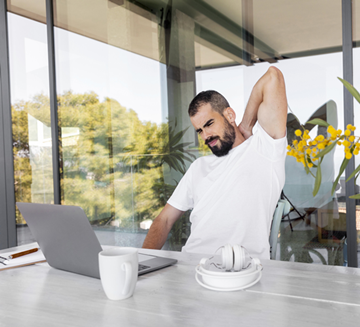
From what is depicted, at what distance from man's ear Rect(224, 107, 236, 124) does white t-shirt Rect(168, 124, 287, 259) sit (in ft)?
0.67

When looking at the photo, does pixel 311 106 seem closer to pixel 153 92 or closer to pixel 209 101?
pixel 209 101

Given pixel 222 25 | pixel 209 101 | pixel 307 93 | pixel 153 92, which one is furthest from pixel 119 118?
pixel 307 93

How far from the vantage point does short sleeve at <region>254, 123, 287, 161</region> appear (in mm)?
2324

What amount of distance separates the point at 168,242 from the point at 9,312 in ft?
6.51

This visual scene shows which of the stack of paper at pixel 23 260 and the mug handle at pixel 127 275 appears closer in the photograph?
the mug handle at pixel 127 275

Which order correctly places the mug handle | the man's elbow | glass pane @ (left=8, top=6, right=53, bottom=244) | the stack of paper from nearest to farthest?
the mug handle < the stack of paper < the man's elbow < glass pane @ (left=8, top=6, right=53, bottom=244)

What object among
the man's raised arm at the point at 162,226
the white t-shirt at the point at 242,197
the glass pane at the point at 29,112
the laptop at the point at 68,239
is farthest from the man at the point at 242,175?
the glass pane at the point at 29,112

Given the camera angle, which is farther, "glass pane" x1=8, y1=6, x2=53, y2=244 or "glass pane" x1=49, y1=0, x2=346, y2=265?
"glass pane" x1=8, y1=6, x2=53, y2=244

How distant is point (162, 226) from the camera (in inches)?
115

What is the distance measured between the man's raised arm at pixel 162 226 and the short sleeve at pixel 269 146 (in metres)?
0.82

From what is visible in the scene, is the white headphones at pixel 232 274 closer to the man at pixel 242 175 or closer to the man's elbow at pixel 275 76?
the man at pixel 242 175

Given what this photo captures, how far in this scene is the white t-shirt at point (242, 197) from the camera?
2348 mm

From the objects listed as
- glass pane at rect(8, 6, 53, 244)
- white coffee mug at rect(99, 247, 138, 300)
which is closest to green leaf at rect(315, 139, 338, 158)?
white coffee mug at rect(99, 247, 138, 300)

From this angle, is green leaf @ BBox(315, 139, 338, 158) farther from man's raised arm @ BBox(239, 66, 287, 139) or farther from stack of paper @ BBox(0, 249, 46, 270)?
man's raised arm @ BBox(239, 66, 287, 139)
